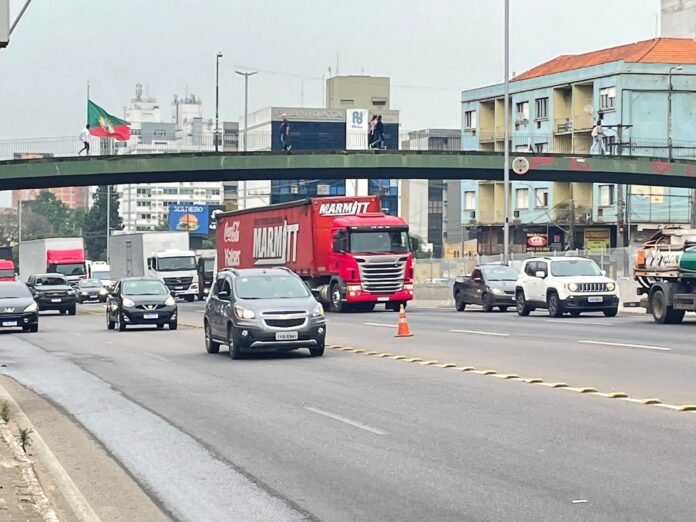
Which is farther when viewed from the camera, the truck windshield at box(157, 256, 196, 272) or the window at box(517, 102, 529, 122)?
the window at box(517, 102, 529, 122)

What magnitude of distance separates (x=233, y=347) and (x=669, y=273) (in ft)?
45.1

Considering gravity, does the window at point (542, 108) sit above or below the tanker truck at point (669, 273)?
above

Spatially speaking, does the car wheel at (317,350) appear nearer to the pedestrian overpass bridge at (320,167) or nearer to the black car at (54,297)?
the black car at (54,297)

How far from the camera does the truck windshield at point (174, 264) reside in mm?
74812

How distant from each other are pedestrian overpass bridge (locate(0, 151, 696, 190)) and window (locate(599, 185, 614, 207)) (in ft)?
72.4

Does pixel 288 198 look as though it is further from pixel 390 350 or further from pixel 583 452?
pixel 583 452

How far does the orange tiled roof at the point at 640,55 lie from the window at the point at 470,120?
4542 millimetres

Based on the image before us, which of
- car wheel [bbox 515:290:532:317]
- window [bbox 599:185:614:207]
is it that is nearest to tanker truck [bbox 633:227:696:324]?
car wheel [bbox 515:290:532:317]

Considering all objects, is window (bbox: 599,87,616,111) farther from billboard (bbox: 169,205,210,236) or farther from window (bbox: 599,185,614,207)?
billboard (bbox: 169,205,210,236)

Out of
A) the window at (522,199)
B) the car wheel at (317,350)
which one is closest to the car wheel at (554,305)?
the car wheel at (317,350)

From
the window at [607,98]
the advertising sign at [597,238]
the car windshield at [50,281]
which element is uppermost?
the window at [607,98]

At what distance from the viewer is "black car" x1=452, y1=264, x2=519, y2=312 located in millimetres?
46469

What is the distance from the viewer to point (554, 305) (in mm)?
38500

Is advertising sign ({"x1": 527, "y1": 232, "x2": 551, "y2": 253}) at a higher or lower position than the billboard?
lower
